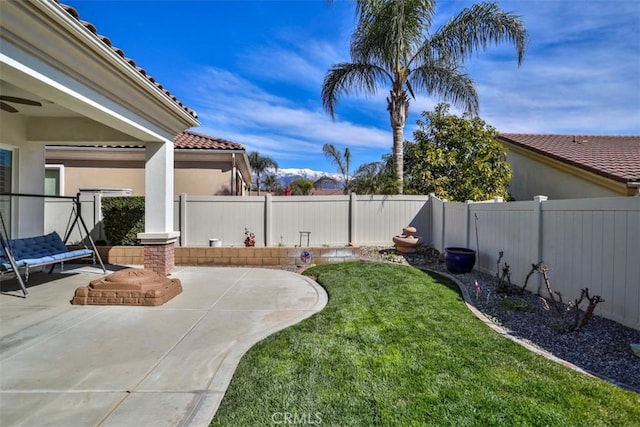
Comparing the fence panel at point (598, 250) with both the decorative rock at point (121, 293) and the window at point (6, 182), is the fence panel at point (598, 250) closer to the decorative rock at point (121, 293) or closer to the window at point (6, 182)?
the decorative rock at point (121, 293)

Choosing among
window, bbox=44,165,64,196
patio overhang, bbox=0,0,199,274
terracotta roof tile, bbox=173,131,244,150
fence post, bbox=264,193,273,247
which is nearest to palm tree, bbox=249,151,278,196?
terracotta roof tile, bbox=173,131,244,150

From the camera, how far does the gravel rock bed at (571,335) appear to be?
3.51m

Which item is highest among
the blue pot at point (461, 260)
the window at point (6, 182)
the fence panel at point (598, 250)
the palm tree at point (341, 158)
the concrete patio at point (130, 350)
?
the palm tree at point (341, 158)

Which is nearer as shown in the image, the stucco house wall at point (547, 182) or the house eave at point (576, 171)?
the house eave at point (576, 171)

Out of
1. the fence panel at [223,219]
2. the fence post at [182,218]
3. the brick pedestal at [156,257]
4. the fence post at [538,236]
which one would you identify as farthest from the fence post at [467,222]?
the fence post at [182,218]

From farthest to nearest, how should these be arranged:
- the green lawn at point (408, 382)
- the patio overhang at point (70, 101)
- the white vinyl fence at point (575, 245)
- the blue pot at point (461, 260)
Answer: the blue pot at point (461, 260), the white vinyl fence at point (575, 245), the patio overhang at point (70, 101), the green lawn at point (408, 382)

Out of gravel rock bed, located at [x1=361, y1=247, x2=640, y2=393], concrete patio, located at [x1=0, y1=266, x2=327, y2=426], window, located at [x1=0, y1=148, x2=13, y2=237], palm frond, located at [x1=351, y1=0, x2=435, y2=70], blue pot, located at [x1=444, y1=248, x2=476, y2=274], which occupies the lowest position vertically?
concrete patio, located at [x1=0, y1=266, x2=327, y2=426]

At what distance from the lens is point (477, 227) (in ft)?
27.4

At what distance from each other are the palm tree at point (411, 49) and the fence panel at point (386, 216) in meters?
0.86

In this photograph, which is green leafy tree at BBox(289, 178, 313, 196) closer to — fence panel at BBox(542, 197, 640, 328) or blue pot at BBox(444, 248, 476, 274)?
blue pot at BBox(444, 248, 476, 274)

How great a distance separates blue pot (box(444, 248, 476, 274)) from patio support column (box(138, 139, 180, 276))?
658cm

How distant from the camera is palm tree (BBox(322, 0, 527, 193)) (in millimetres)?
11219

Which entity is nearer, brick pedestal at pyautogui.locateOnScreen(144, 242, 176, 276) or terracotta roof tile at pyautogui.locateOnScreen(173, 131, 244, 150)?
brick pedestal at pyautogui.locateOnScreen(144, 242, 176, 276)

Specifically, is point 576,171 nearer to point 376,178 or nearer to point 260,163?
point 376,178
